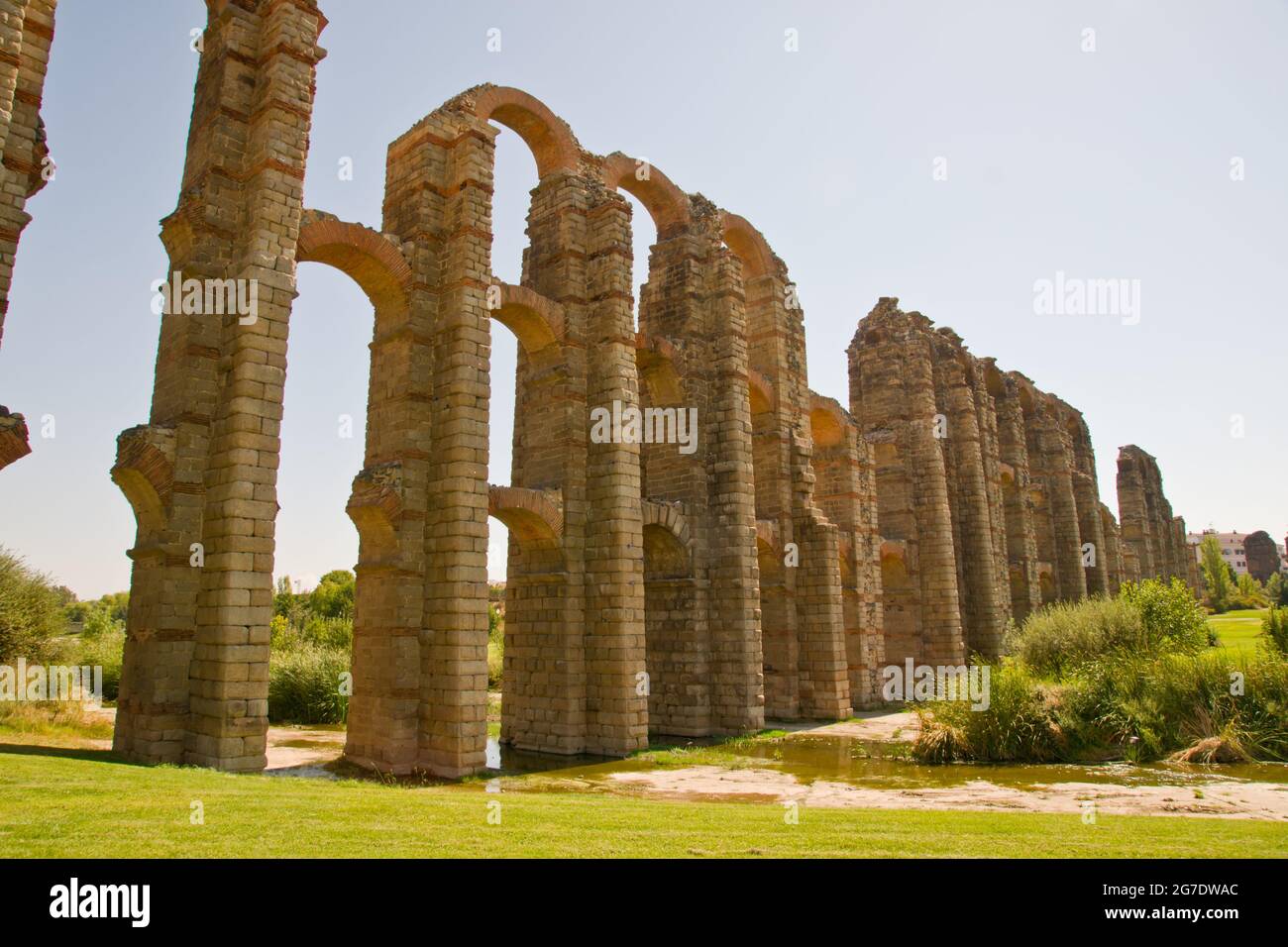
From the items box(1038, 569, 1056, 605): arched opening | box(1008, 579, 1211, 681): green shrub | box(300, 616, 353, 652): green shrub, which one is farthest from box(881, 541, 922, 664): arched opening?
box(300, 616, 353, 652): green shrub

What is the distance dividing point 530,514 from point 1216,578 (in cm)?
6938

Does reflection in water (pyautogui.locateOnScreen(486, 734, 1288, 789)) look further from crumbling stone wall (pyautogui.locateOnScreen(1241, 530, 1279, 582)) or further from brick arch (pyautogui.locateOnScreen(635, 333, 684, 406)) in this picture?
crumbling stone wall (pyautogui.locateOnScreen(1241, 530, 1279, 582))

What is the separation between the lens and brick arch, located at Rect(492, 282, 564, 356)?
15.8m

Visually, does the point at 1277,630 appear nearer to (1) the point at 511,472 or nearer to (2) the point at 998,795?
(2) the point at 998,795

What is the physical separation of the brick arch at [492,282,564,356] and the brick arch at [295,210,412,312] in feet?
6.55

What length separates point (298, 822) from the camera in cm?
651

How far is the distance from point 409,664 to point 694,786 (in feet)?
A: 16.7

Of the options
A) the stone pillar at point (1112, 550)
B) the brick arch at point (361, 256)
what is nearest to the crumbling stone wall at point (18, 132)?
the brick arch at point (361, 256)

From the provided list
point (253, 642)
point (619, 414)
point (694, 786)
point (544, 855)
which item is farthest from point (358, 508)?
point (544, 855)

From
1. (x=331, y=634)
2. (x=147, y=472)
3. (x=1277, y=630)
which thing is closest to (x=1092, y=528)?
(x=1277, y=630)

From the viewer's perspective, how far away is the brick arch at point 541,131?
55.7ft

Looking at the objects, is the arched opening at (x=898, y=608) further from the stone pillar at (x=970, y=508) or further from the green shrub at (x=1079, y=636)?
the green shrub at (x=1079, y=636)

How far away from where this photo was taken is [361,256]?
1408 cm
